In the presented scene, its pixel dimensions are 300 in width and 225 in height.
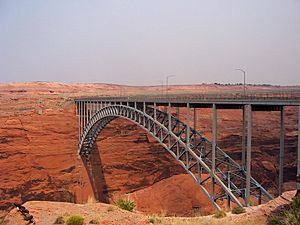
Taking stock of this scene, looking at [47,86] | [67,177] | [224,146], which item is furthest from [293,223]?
[47,86]

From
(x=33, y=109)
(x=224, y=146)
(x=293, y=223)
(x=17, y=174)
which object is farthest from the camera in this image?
(x=224, y=146)

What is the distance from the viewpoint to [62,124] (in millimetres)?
35906

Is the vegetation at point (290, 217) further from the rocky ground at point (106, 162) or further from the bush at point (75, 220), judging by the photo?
the rocky ground at point (106, 162)

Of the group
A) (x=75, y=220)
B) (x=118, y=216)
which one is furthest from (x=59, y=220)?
(x=118, y=216)

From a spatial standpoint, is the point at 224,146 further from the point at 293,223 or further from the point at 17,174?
the point at 293,223

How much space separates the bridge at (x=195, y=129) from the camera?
45.0 feet

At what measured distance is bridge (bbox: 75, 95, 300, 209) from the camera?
13.7 meters

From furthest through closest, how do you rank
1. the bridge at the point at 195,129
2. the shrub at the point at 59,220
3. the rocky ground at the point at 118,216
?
the bridge at the point at 195,129 → the shrub at the point at 59,220 → the rocky ground at the point at 118,216

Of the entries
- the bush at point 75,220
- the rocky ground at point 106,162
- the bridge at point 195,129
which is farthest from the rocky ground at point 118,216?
the rocky ground at point 106,162

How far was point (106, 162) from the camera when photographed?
36625 millimetres

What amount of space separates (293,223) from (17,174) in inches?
1153

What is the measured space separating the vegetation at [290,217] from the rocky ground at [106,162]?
2180 cm

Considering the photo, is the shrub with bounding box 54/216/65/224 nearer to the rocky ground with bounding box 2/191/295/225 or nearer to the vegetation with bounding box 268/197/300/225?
the rocky ground with bounding box 2/191/295/225

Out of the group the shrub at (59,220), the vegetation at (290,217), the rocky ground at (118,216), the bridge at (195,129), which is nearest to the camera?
the vegetation at (290,217)
